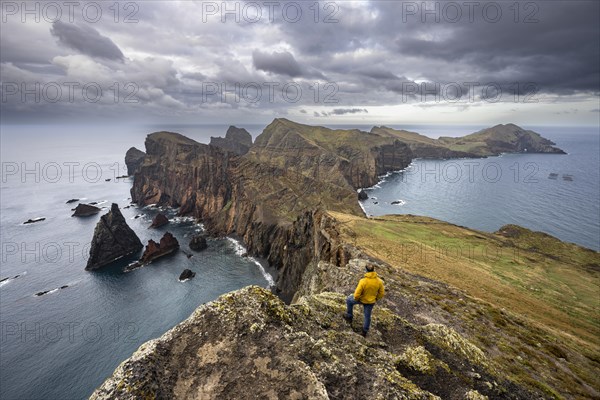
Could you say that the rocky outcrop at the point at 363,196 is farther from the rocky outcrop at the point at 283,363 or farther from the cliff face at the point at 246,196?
the rocky outcrop at the point at 283,363

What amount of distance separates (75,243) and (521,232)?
492 feet

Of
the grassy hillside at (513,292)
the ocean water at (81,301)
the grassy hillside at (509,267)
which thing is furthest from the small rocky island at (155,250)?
the grassy hillside at (509,267)

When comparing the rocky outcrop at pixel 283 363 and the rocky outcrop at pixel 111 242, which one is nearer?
the rocky outcrop at pixel 283 363

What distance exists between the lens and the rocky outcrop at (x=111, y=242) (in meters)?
91.1

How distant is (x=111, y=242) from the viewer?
310ft

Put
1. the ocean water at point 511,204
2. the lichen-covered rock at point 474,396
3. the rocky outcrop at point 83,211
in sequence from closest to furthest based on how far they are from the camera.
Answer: the lichen-covered rock at point 474,396 < the ocean water at point 511,204 < the rocky outcrop at point 83,211

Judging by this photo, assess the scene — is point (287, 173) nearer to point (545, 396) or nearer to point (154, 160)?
→ point (154, 160)

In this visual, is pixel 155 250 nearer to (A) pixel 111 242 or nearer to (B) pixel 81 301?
(A) pixel 111 242

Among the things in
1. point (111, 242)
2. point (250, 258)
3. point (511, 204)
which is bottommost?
point (250, 258)

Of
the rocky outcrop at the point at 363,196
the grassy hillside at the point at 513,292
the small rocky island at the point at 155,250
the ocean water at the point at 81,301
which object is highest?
the rocky outcrop at the point at 363,196

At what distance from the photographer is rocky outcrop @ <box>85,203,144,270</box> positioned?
91125mm

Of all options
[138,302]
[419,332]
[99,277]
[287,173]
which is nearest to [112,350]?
[138,302]

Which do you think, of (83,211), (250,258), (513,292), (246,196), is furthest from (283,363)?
(83,211)

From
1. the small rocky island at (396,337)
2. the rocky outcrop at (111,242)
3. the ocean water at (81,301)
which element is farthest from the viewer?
the rocky outcrop at (111,242)
